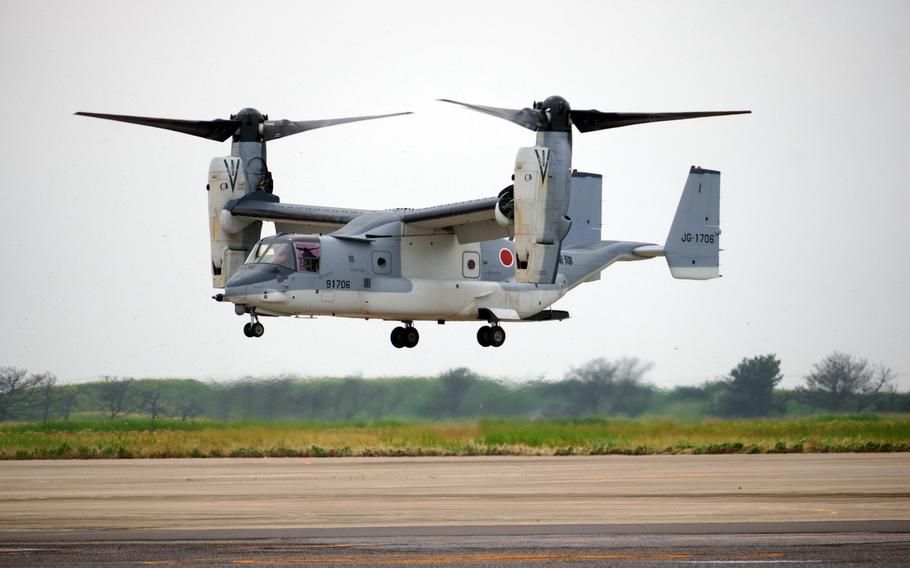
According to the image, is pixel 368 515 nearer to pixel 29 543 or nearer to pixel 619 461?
pixel 29 543

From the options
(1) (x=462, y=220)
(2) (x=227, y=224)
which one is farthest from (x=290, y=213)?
(1) (x=462, y=220)

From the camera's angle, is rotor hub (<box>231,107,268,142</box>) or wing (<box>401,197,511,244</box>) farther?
rotor hub (<box>231,107,268,142</box>)

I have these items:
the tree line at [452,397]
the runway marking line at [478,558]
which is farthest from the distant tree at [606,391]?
the runway marking line at [478,558]

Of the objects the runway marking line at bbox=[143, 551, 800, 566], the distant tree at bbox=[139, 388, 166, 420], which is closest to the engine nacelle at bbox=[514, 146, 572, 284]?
the distant tree at bbox=[139, 388, 166, 420]

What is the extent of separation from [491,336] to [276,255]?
23.6 feet

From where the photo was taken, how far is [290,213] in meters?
41.1

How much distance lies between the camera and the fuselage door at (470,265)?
39375 millimetres

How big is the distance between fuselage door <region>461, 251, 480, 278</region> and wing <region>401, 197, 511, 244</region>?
0.39m

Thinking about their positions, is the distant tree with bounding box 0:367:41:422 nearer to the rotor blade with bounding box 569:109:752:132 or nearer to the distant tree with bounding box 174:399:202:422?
the distant tree with bounding box 174:399:202:422

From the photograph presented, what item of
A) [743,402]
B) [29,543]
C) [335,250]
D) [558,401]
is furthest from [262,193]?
[29,543]

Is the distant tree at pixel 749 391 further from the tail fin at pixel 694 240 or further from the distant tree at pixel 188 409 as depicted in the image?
the distant tree at pixel 188 409

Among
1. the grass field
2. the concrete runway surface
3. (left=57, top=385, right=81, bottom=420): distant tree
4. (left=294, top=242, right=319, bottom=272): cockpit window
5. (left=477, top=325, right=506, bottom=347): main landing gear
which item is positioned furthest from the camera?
(left=477, top=325, right=506, bottom=347): main landing gear

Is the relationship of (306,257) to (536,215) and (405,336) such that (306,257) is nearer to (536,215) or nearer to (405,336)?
(405,336)

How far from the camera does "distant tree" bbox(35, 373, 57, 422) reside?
3972 centimetres
